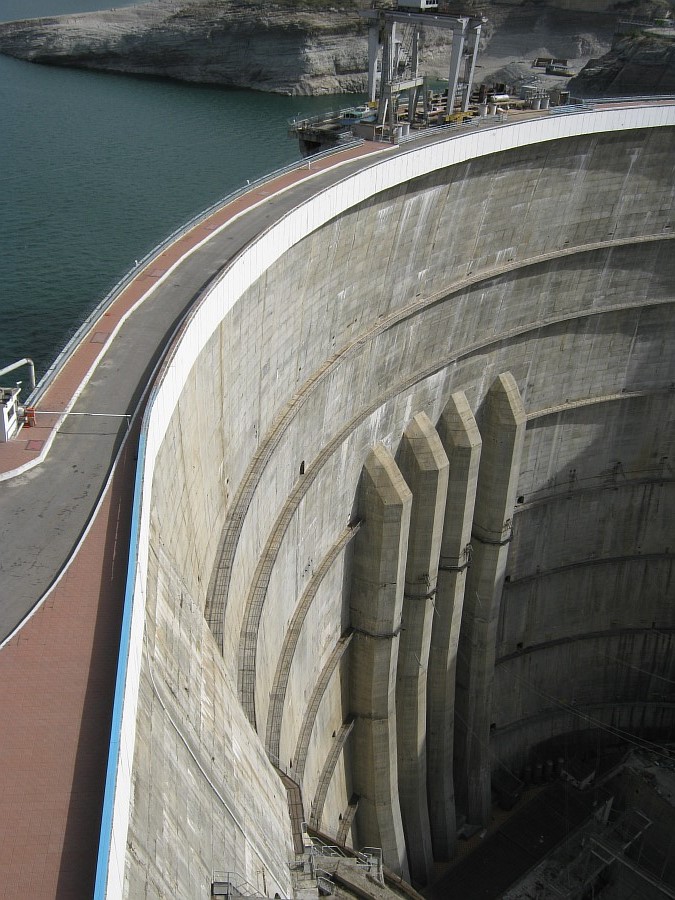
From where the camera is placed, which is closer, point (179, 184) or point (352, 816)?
point (352, 816)

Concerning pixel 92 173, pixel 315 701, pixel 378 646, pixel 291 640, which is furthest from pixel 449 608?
pixel 92 173

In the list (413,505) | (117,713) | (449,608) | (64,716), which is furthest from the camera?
(449,608)

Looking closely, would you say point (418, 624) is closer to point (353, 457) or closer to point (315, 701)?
point (315, 701)

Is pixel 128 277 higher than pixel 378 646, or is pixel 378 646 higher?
pixel 128 277

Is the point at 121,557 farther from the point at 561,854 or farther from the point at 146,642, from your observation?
the point at 561,854

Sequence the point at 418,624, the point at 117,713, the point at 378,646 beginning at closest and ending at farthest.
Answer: the point at 117,713
the point at 378,646
the point at 418,624

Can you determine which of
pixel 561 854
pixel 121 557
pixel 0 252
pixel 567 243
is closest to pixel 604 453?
pixel 567 243

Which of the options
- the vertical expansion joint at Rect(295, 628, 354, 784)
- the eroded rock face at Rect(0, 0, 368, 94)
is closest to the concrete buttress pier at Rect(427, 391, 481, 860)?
the vertical expansion joint at Rect(295, 628, 354, 784)

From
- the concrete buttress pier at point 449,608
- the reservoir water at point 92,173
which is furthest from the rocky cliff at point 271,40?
the concrete buttress pier at point 449,608
